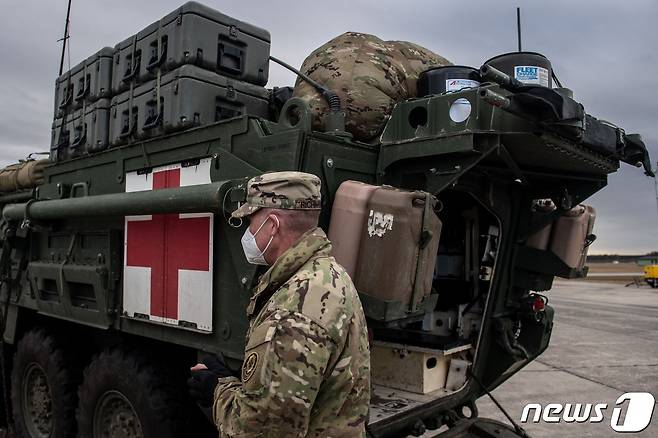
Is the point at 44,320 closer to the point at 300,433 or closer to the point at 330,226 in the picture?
the point at 330,226

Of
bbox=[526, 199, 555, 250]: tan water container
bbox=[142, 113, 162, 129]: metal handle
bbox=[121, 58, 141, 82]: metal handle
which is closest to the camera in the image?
bbox=[142, 113, 162, 129]: metal handle

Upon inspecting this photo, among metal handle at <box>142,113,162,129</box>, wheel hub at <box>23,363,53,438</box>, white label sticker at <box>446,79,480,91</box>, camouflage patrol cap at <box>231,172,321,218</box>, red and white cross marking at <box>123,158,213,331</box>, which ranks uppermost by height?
white label sticker at <box>446,79,480,91</box>

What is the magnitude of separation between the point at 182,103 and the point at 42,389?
105 inches

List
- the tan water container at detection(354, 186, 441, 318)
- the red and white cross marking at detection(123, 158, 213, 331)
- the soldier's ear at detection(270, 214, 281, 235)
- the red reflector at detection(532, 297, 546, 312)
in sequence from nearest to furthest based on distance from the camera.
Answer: the soldier's ear at detection(270, 214, 281, 235)
the tan water container at detection(354, 186, 441, 318)
the red and white cross marking at detection(123, 158, 213, 331)
the red reflector at detection(532, 297, 546, 312)

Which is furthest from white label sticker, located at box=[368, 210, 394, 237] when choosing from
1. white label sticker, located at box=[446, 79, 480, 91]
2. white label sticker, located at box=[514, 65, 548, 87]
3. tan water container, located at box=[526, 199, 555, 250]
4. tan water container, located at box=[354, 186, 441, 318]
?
tan water container, located at box=[526, 199, 555, 250]

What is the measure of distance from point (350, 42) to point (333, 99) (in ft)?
2.03

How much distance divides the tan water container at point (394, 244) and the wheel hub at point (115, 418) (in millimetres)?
1695

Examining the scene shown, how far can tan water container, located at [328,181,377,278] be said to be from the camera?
255 centimetres

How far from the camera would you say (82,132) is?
168 inches

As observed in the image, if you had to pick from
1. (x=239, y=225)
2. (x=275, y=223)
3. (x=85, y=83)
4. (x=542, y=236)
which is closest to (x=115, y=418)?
(x=239, y=225)

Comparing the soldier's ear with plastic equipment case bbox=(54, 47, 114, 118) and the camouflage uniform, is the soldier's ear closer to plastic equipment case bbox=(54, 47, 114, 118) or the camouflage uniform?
the camouflage uniform

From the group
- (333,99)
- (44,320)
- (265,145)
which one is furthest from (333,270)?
(44,320)

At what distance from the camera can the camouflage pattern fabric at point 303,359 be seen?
1.53 meters

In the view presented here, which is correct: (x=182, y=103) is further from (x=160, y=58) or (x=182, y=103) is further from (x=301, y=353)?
(x=301, y=353)
